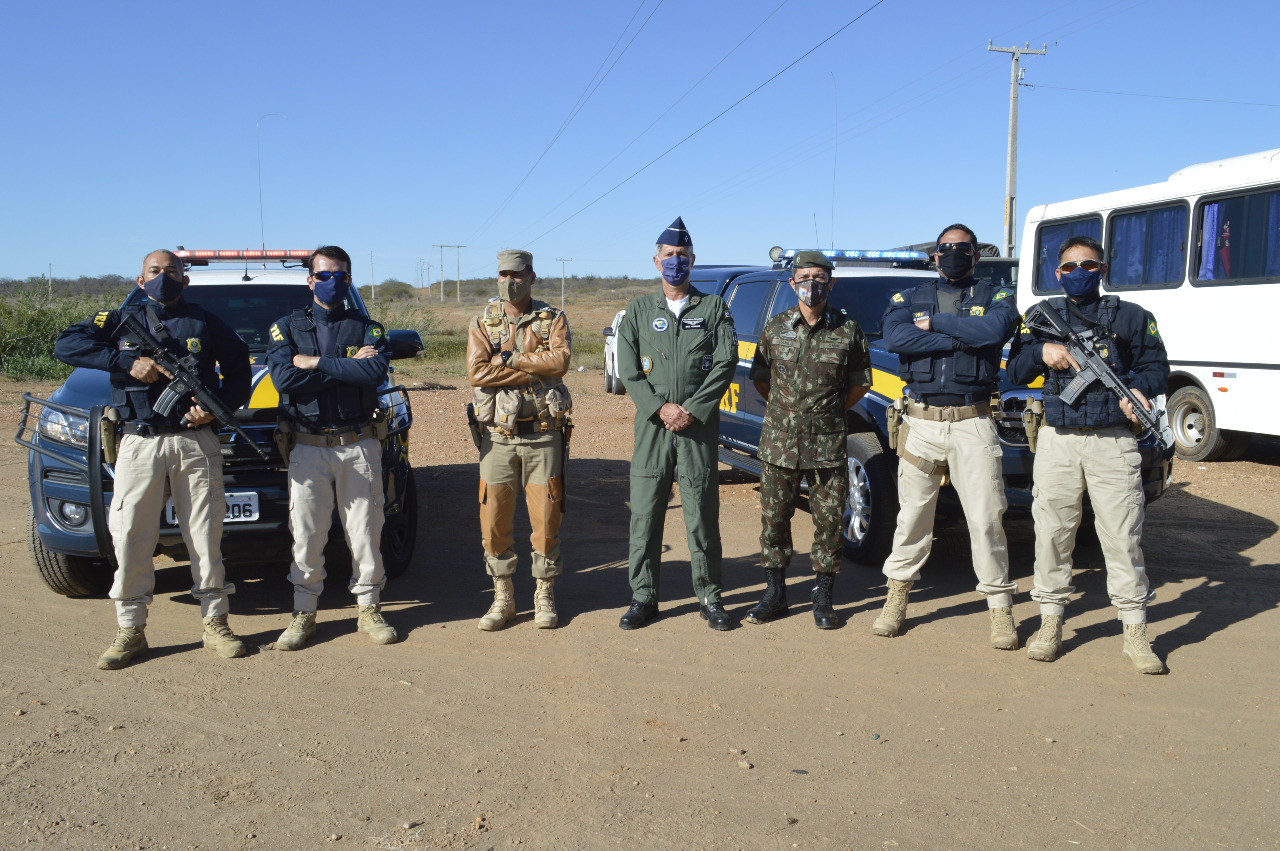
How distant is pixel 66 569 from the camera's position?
5035 mm

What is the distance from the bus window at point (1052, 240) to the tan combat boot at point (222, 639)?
396 inches

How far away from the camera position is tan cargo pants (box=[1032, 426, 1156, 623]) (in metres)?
4.39

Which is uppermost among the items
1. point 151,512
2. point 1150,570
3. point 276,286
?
point 276,286

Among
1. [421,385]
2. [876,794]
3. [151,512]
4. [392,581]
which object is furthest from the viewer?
[421,385]

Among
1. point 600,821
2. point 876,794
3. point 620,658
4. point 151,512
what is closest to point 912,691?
point 876,794

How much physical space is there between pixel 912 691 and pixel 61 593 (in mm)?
4476

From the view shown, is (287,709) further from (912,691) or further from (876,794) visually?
(912,691)

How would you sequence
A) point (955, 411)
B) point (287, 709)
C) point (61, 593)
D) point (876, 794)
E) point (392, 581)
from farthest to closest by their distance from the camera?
point (392, 581), point (61, 593), point (955, 411), point (287, 709), point (876, 794)

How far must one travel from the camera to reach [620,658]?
448 centimetres

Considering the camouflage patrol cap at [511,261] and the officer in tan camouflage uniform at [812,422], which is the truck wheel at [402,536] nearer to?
the camouflage patrol cap at [511,261]

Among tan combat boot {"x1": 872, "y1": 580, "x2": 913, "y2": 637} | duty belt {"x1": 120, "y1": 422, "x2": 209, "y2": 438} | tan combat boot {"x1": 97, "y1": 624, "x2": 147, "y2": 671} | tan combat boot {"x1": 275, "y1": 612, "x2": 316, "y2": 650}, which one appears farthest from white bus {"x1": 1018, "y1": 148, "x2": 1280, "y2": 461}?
tan combat boot {"x1": 97, "y1": 624, "x2": 147, "y2": 671}

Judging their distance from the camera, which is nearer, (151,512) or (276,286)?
(151,512)

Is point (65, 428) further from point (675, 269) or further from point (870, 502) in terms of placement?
point (870, 502)

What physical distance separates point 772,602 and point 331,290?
2727 millimetres
